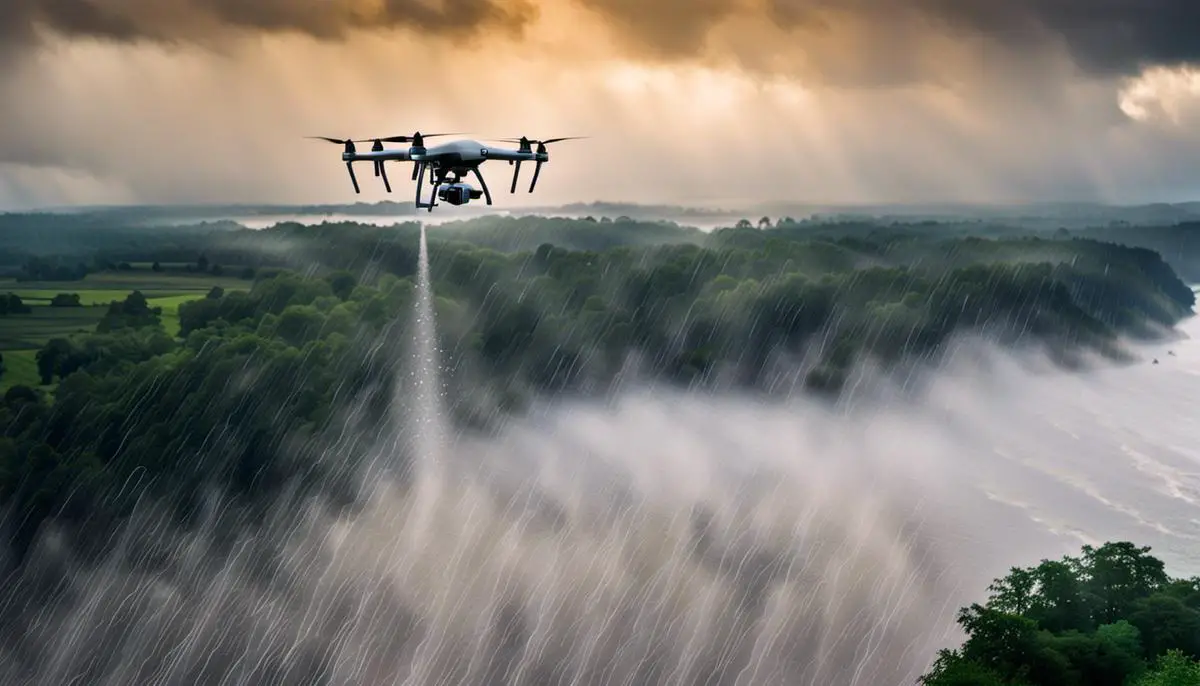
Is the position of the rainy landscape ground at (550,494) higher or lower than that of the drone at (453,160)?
lower

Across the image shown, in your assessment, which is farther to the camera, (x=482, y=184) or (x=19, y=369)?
(x=19, y=369)

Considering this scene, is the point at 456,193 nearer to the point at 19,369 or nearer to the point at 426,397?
the point at 426,397

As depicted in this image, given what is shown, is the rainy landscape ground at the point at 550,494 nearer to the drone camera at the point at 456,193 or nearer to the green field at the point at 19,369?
the green field at the point at 19,369

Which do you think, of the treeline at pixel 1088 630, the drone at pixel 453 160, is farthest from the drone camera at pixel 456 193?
the treeline at pixel 1088 630

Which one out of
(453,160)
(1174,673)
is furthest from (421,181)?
(1174,673)

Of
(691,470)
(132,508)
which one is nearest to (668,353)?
(691,470)

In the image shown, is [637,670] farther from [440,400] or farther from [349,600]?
[440,400]
